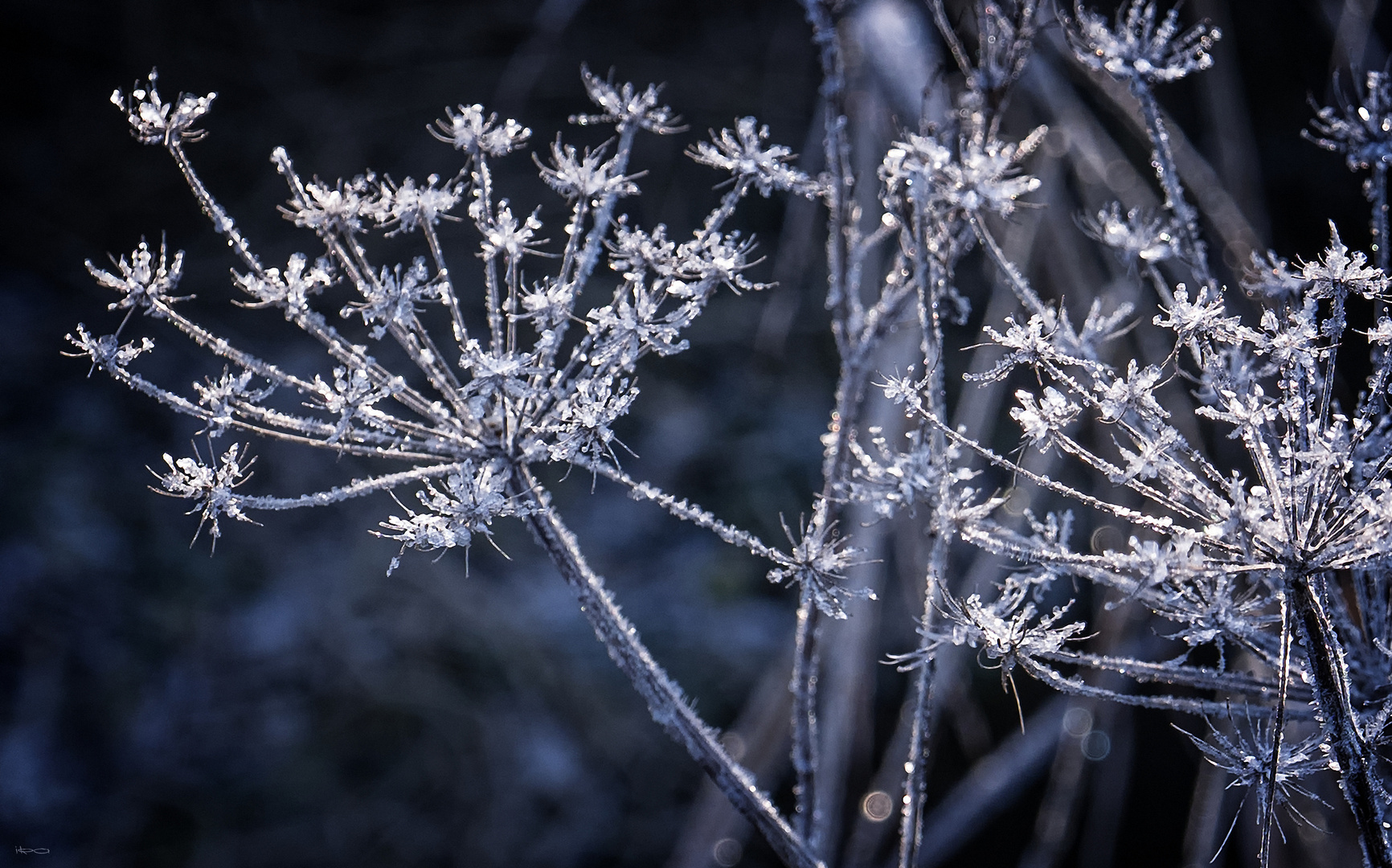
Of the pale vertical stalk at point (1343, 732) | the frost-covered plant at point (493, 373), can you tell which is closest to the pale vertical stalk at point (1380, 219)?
the pale vertical stalk at point (1343, 732)

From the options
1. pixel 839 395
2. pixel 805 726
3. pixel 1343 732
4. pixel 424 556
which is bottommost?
pixel 1343 732

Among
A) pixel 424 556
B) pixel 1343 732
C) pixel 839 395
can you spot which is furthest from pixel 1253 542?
pixel 424 556

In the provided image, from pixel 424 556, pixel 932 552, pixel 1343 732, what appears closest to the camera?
pixel 1343 732

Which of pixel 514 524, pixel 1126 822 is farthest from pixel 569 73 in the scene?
pixel 1126 822

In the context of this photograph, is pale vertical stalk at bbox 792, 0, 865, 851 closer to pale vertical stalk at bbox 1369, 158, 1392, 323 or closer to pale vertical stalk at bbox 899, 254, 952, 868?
pale vertical stalk at bbox 899, 254, 952, 868

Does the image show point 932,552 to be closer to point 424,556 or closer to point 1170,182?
point 1170,182

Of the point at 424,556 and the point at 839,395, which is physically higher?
the point at 424,556

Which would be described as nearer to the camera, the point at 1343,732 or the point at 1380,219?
the point at 1343,732

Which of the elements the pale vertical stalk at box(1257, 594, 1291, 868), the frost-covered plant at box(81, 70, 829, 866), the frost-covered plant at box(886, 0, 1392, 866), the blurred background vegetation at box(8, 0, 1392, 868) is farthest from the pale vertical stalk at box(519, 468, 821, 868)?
the blurred background vegetation at box(8, 0, 1392, 868)

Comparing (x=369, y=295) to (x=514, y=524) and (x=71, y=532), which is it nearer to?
(x=514, y=524)
